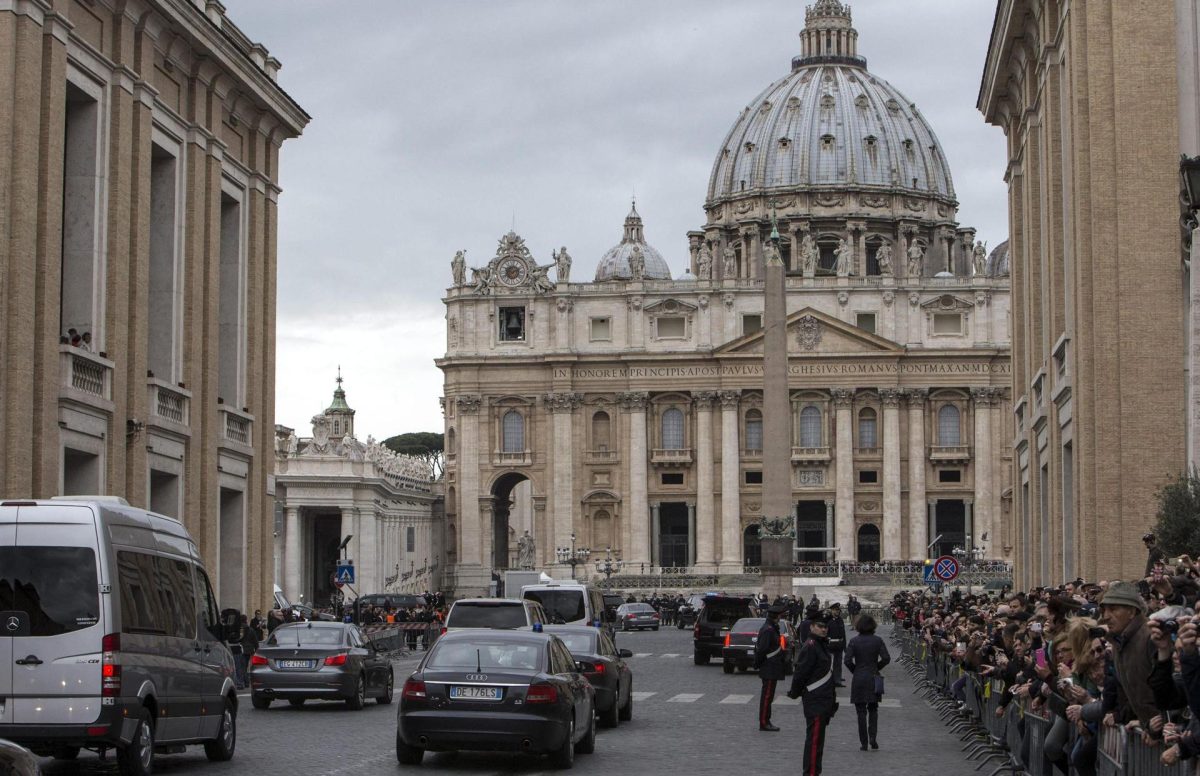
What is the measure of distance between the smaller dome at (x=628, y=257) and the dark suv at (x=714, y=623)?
104 metres

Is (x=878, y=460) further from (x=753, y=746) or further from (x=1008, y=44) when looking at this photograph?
(x=753, y=746)

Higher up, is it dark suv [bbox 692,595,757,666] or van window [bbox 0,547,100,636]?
van window [bbox 0,547,100,636]

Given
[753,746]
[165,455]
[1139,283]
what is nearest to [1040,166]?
[1139,283]

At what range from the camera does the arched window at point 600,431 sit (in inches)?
4771

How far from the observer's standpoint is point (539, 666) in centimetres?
1902

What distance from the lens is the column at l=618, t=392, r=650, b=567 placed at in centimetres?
11900

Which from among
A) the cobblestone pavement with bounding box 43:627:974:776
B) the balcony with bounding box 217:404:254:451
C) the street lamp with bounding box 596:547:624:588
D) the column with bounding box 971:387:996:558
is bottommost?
the cobblestone pavement with bounding box 43:627:974:776

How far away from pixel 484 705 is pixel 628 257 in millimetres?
135299

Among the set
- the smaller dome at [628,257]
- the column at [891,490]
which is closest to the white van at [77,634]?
the column at [891,490]

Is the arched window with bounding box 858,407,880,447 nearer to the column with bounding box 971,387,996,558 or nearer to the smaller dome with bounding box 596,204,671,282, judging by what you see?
the column with bounding box 971,387,996,558

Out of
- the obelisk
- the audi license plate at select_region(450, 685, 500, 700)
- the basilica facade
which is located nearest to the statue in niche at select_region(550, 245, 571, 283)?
the basilica facade

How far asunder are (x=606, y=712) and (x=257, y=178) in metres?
18.6

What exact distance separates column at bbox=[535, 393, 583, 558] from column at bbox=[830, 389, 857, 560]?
15.3 meters

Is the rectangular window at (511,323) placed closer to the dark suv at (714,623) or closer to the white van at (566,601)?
the dark suv at (714,623)
